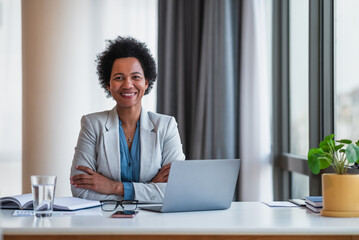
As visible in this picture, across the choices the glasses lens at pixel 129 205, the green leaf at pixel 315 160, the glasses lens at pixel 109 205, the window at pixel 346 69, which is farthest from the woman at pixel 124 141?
the window at pixel 346 69

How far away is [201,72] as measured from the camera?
4172 mm

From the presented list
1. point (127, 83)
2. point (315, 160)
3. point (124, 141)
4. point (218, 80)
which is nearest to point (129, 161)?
point (124, 141)

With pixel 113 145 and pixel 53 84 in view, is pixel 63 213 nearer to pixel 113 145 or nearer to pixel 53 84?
pixel 113 145

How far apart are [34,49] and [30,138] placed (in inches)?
28.0

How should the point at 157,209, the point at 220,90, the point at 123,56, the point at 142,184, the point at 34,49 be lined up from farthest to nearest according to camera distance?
the point at 34,49
the point at 220,90
the point at 123,56
the point at 142,184
the point at 157,209

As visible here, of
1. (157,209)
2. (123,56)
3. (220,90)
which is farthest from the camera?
(220,90)

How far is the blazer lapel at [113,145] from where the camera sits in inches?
102

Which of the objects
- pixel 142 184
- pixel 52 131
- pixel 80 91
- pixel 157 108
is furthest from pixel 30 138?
pixel 142 184

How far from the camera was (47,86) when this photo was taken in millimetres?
4301

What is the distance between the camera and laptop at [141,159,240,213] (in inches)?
73.9

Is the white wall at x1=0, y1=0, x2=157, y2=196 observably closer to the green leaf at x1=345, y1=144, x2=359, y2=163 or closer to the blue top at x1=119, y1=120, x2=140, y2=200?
the blue top at x1=119, y1=120, x2=140, y2=200

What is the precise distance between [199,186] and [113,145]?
81 centimetres

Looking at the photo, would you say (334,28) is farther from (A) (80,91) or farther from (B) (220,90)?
(A) (80,91)

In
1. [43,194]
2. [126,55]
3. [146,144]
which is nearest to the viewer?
[43,194]
